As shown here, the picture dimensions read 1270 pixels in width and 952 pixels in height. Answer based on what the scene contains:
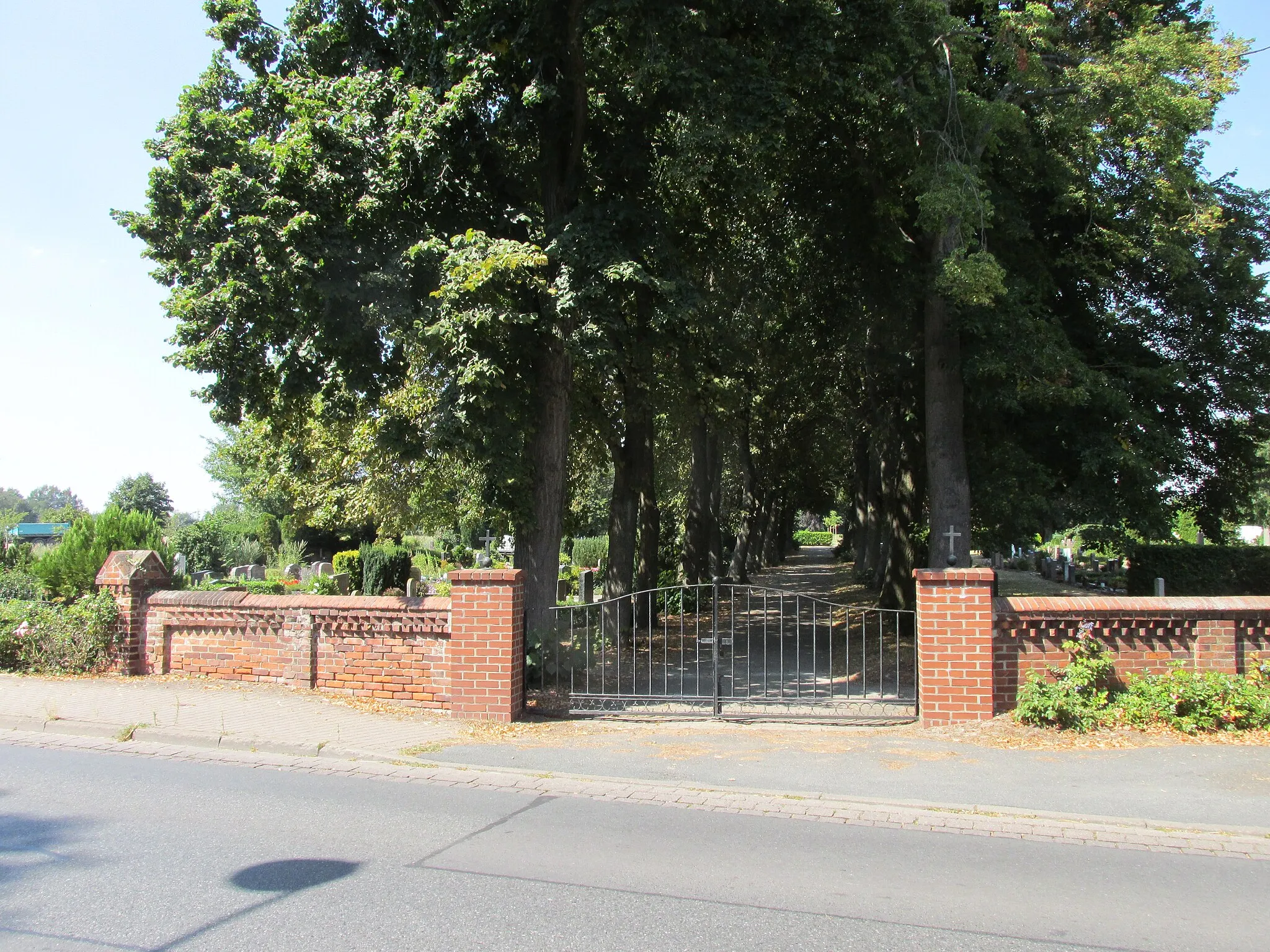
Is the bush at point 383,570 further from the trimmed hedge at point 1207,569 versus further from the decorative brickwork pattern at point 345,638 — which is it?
the trimmed hedge at point 1207,569

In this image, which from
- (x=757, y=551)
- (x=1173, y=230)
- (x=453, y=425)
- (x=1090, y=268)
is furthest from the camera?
(x=757, y=551)

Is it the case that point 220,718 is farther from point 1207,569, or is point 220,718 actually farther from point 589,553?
point 589,553

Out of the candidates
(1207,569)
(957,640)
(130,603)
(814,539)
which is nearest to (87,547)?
(130,603)

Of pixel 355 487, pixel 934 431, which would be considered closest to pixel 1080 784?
pixel 934 431

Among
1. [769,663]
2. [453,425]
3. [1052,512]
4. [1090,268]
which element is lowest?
[769,663]

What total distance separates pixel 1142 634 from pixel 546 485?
23.6 feet

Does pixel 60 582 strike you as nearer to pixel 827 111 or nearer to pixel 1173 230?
pixel 827 111

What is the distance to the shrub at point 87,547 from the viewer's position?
20625 mm

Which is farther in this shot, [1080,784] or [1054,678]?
[1054,678]

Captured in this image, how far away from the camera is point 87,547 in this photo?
Result: 21.2 metres

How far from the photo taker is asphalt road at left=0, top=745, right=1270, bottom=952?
4.52 m

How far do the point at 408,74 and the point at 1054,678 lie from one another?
10607mm

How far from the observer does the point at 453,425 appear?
11.5 m

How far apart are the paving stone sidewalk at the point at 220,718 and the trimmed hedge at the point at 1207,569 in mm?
14778
